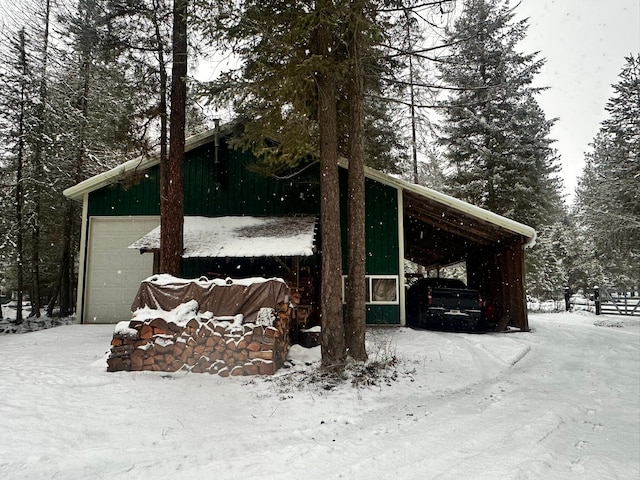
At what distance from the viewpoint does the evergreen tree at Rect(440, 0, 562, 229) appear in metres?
17.0

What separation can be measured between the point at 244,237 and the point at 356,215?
13.9 feet

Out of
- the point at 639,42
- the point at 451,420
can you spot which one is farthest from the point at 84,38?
the point at 639,42

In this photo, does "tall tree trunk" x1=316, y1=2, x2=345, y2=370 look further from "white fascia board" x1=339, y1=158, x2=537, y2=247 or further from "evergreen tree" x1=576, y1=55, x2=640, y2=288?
"evergreen tree" x1=576, y1=55, x2=640, y2=288

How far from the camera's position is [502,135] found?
687 inches

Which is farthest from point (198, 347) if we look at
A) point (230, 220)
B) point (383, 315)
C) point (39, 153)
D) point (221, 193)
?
point (39, 153)

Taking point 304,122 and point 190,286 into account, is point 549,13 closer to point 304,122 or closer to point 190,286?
point 304,122

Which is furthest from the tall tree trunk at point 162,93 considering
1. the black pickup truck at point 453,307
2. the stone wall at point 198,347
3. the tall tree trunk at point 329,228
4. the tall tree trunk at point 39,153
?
the black pickup truck at point 453,307

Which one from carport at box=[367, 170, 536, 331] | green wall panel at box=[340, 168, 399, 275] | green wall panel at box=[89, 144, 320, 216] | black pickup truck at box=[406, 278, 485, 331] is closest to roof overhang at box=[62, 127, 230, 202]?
green wall panel at box=[89, 144, 320, 216]

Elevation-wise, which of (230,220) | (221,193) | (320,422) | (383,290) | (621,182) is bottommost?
(320,422)

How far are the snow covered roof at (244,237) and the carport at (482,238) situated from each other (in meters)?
2.91

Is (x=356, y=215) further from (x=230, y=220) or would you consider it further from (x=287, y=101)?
(x=230, y=220)

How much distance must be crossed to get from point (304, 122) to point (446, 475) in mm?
5849

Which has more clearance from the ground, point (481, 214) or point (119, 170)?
point (119, 170)

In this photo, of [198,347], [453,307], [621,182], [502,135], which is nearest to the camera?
[198,347]
